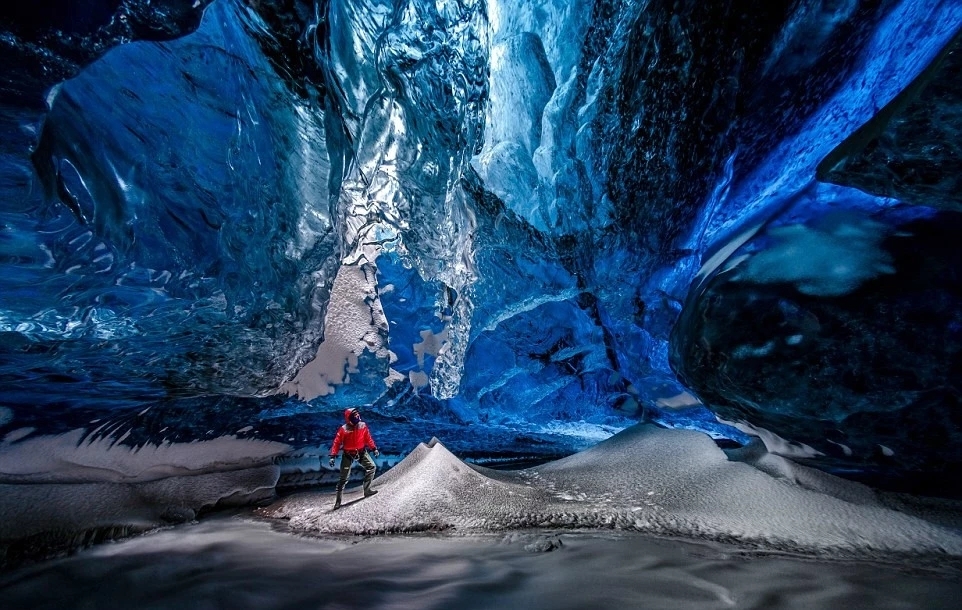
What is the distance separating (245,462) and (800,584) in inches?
275

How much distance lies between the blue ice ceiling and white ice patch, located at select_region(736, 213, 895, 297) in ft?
0.05

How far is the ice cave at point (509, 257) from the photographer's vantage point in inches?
76.7

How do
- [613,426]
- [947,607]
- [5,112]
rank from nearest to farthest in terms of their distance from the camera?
1. [947,607]
2. [5,112]
3. [613,426]

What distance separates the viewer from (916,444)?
241 centimetres

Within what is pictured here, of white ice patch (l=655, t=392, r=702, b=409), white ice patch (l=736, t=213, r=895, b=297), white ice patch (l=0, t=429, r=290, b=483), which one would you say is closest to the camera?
white ice patch (l=736, t=213, r=895, b=297)

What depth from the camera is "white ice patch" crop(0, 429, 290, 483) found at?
389cm

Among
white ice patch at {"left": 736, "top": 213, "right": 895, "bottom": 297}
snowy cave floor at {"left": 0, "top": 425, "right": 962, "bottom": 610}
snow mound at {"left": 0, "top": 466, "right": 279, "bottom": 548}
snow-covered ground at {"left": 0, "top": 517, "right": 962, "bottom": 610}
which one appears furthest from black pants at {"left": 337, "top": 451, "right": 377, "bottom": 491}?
white ice patch at {"left": 736, "top": 213, "right": 895, "bottom": 297}

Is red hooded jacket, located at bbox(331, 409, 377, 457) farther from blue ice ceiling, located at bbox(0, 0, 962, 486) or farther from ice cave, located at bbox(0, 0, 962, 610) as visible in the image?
blue ice ceiling, located at bbox(0, 0, 962, 486)

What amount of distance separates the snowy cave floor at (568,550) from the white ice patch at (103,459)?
1.36 m

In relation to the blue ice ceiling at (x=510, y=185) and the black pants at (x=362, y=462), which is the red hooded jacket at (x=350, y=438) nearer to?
the black pants at (x=362, y=462)

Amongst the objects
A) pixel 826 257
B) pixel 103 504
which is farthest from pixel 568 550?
pixel 103 504

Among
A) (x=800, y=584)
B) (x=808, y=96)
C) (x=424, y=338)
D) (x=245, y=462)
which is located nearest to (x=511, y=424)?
(x=424, y=338)

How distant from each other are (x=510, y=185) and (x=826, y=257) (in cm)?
250

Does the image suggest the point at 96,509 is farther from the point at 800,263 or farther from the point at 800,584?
the point at 800,263
